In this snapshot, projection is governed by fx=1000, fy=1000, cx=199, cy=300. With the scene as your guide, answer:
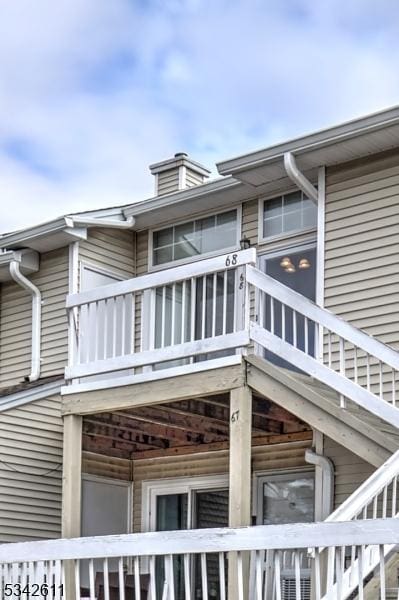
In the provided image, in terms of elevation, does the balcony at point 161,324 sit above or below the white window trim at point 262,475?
above

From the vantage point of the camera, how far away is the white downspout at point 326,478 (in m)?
9.20

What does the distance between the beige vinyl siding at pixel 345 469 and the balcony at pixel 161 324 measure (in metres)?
1.30

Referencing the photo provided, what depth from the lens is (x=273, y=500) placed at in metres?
10.2

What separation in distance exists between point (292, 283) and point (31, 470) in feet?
11.5

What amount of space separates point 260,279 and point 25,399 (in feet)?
11.7

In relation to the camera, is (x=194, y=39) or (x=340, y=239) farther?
(x=194, y=39)

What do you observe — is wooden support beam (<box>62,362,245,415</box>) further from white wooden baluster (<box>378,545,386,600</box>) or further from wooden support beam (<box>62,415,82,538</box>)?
white wooden baluster (<box>378,545,386,600</box>)

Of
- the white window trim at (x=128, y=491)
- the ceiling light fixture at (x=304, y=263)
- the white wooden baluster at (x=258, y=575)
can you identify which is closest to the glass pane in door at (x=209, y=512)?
the white window trim at (x=128, y=491)

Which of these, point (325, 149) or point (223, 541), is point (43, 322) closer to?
point (325, 149)

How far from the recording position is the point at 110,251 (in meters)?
12.1

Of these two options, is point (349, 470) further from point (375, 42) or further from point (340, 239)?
point (375, 42)

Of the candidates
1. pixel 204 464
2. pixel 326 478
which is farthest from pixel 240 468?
pixel 204 464

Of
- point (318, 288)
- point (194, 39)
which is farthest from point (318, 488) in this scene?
point (194, 39)

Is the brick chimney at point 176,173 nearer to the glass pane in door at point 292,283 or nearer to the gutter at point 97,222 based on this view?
the gutter at point 97,222
